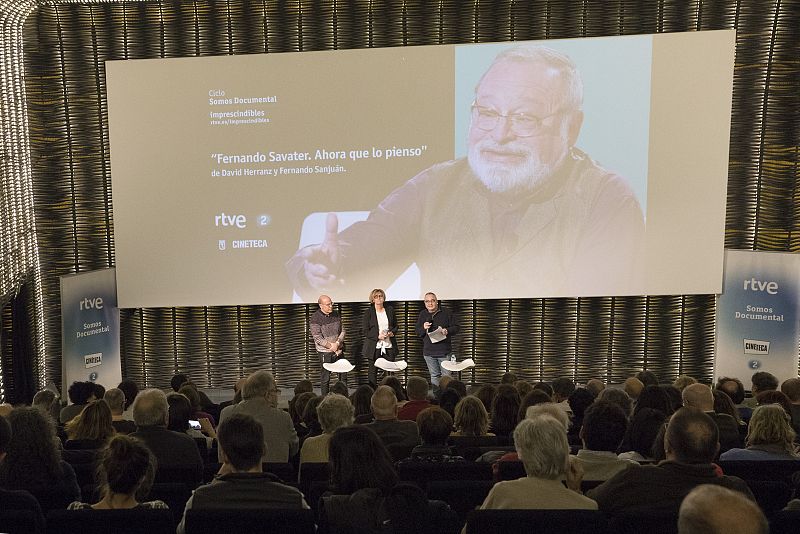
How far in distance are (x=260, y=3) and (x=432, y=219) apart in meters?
2.71

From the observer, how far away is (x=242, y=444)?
3088 mm

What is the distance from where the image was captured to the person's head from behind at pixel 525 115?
834cm

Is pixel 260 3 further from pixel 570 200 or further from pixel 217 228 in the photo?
pixel 570 200

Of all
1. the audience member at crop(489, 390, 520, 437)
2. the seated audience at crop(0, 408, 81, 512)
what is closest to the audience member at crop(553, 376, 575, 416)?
the audience member at crop(489, 390, 520, 437)

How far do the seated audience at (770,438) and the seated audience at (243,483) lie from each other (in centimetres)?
218

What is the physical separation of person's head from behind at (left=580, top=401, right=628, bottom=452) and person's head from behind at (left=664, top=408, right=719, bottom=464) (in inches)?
21.4

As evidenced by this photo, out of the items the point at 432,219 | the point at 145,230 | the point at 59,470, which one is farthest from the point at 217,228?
the point at 59,470

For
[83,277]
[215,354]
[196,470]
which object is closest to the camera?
[196,470]

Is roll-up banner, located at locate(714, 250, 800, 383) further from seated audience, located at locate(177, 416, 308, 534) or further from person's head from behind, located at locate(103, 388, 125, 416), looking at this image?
seated audience, located at locate(177, 416, 308, 534)

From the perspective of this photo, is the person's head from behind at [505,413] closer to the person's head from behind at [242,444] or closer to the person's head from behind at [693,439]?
the person's head from behind at [693,439]

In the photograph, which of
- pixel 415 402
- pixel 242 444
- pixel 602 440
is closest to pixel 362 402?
pixel 415 402

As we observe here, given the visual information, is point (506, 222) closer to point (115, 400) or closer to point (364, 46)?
point (364, 46)

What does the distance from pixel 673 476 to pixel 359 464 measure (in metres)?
1.09

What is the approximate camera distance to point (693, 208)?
8484 millimetres
